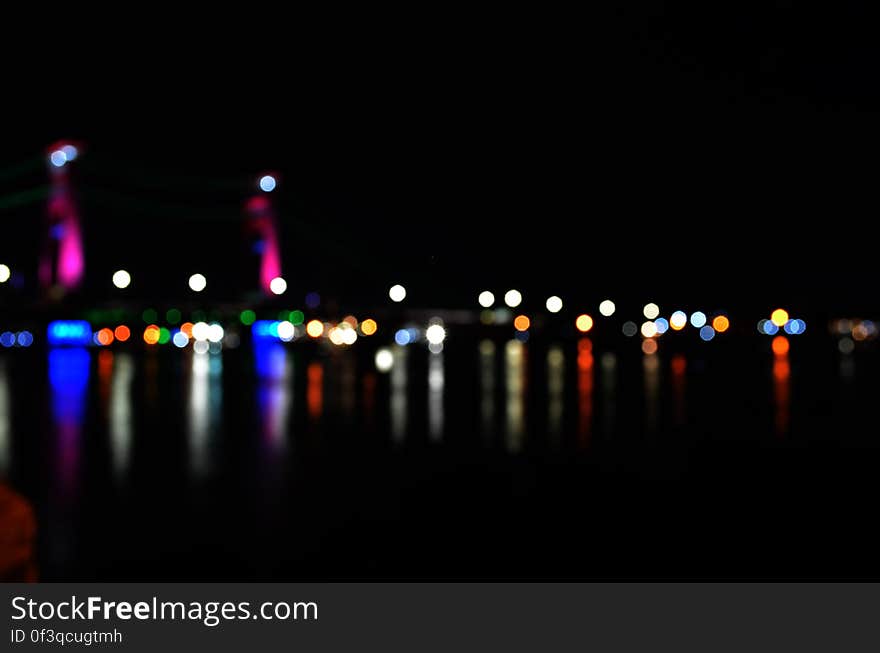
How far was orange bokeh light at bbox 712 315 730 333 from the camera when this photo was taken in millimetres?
63819

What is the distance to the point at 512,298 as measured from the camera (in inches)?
2149

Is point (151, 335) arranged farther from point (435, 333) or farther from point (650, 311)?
point (650, 311)

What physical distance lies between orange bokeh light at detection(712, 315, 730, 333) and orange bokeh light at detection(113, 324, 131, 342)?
110ft

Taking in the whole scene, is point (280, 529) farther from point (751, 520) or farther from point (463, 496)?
point (751, 520)

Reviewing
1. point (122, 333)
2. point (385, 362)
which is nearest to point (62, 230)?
point (122, 333)

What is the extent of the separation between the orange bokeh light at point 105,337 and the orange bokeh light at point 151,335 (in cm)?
146

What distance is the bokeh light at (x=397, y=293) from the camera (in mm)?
54719

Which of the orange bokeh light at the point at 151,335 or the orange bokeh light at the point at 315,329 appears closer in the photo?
the orange bokeh light at the point at 151,335

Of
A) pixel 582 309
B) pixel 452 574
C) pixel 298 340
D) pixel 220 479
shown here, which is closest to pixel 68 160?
pixel 298 340

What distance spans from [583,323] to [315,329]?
14117 mm

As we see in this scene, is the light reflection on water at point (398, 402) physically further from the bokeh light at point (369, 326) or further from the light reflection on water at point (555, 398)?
the bokeh light at point (369, 326)

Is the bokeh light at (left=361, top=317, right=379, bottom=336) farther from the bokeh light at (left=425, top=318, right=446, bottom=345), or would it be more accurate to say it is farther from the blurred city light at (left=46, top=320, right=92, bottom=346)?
the blurred city light at (left=46, top=320, right=92, bottom=346)

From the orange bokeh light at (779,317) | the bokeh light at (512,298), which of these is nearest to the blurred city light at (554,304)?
the bokeh light at (512,298)

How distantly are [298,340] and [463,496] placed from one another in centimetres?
3836
